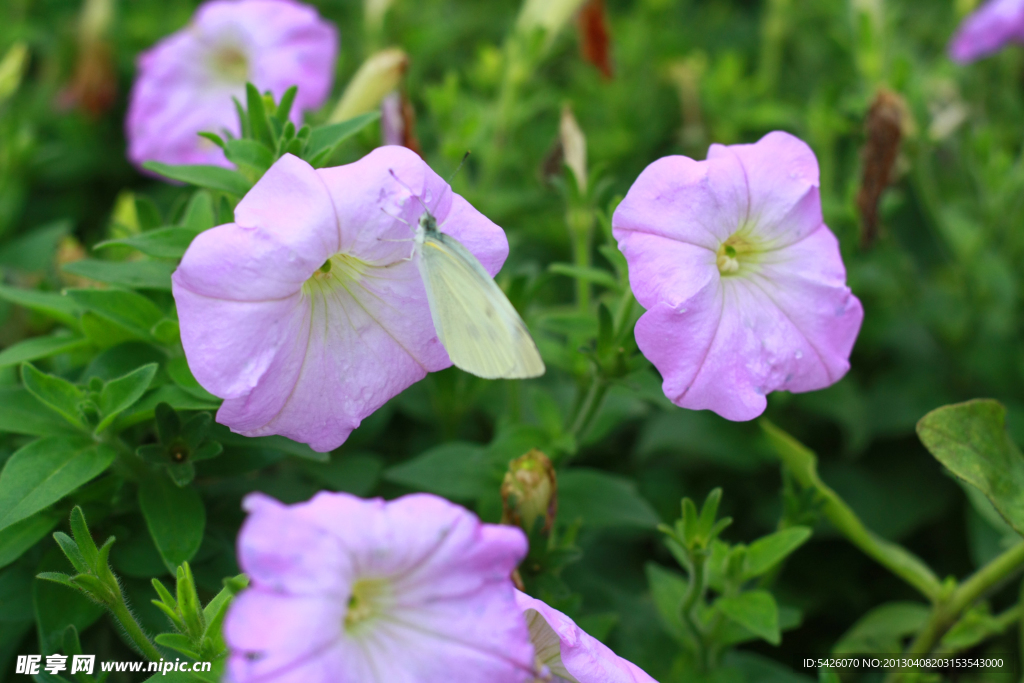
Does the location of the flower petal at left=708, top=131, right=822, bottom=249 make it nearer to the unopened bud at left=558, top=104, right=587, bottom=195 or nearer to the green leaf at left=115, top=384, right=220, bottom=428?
the unopened bud at left=558, top=104, right=587, bottom=195

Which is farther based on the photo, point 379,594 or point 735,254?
point 735,254

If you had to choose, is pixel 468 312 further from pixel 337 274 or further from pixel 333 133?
pixel 333 133

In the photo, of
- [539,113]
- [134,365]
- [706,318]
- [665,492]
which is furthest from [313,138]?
[539,113]

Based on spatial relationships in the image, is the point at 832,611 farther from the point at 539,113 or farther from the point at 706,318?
the point at 539,113

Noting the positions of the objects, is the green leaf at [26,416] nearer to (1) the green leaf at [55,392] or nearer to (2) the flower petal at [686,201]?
(1) the green leaf at [55,392]

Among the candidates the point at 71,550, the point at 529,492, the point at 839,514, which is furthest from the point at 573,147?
the point at 71,550

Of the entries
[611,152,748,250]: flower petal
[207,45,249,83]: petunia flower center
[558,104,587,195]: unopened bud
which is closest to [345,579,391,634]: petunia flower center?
[611,152,748,250]: flower petal

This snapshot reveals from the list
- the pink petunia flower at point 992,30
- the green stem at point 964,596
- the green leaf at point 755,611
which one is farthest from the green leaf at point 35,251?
the pink petunia flower at point 992,30
